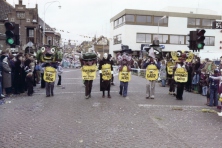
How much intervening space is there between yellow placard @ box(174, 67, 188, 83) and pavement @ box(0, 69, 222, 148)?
0.97 metres

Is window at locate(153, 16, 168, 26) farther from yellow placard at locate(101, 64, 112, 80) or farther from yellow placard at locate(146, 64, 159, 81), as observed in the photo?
yellow placard at locate(101, 64, 112, 80)

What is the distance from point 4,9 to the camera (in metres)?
57.2

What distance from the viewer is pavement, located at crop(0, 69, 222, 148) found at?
6.67 metres

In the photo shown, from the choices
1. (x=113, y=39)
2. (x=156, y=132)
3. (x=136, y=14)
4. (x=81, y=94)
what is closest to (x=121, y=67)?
(x=81, y=94)

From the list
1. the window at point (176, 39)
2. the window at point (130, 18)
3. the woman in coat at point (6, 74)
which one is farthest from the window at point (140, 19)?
the woman in coat at point (6, 74)

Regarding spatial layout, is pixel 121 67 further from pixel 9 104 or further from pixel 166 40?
pixel 166 40

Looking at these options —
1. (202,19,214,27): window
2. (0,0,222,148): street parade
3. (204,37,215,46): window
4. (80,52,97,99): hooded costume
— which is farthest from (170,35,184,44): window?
(80,52,97,99): hooded costume

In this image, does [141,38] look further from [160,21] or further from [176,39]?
[176,39]

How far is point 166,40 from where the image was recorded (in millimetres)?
53344

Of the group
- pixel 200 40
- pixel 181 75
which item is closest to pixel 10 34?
pixel 181 75

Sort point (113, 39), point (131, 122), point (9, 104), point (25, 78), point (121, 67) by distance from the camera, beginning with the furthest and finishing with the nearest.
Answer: point (113, 39), point (25, 78), point (121, 67), point (9, 104), point (131, 122)

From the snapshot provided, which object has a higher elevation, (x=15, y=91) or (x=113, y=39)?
(x=113, y=39)

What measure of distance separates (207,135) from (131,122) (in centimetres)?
212

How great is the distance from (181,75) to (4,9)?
52014 millimetres
